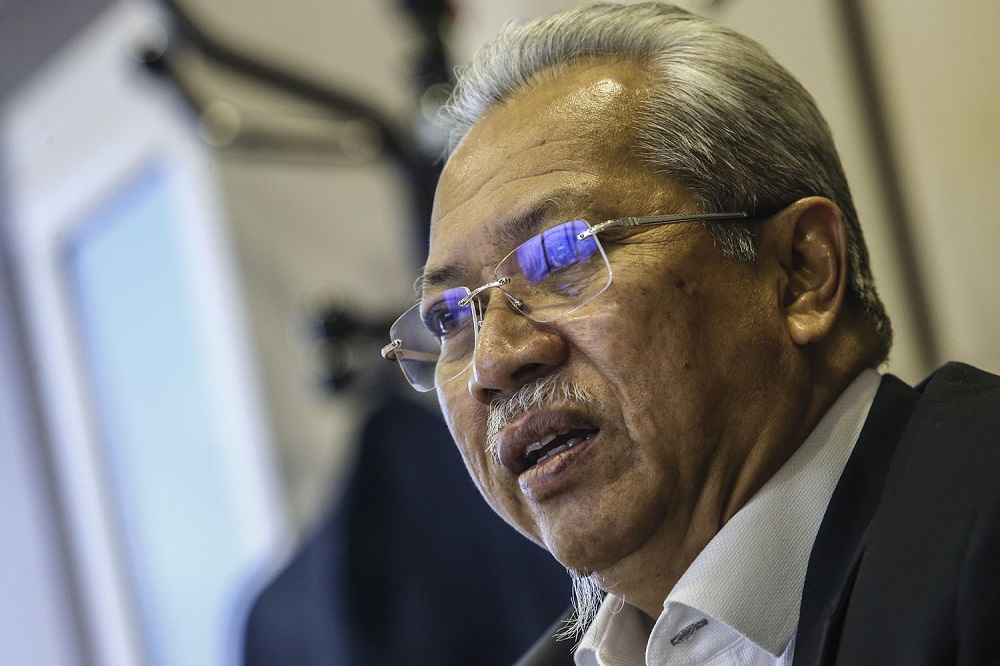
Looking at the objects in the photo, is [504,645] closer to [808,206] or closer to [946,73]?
[808,206]

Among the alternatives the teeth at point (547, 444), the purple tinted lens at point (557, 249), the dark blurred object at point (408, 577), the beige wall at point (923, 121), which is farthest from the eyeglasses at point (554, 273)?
the dark blurred object at point (408, 577)

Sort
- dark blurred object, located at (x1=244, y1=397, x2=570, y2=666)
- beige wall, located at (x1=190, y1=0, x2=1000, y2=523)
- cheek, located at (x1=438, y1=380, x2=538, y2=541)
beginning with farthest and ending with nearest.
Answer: dark blurred object, located at (x1=244, y1=397, x2=570, y2=666) → beige wall, located at (x1=190, y1=0, x2=1000, y2=523) → cheek, located at (x1=438, y1=380, x2=538, y2=541)

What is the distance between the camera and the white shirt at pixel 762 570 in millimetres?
920

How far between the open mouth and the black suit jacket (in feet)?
0.68

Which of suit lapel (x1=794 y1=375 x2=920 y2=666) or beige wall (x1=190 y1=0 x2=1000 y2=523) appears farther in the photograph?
beige wall (x1=190 y1=0 x2=1000 y2=523)

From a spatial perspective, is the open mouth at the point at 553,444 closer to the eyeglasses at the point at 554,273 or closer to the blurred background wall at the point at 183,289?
the eyeglasses at the point at 554,273

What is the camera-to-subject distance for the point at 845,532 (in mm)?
875

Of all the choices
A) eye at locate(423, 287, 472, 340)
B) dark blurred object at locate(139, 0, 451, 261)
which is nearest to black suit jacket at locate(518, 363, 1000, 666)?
eye at locate(423, 287, 472, 340)

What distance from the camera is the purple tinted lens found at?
0.99 m

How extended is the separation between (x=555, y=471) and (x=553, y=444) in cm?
3

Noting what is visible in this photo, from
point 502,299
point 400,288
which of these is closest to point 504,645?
point 502,299

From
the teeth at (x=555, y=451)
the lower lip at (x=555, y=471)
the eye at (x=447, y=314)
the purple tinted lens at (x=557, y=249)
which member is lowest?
the lower lip at (x=555, y=471)

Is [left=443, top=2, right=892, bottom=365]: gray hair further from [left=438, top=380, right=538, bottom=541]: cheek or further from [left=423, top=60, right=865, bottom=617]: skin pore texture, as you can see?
[left=438, top=380, right=538, bottom=541]: cheek

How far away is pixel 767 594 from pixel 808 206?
34cm
